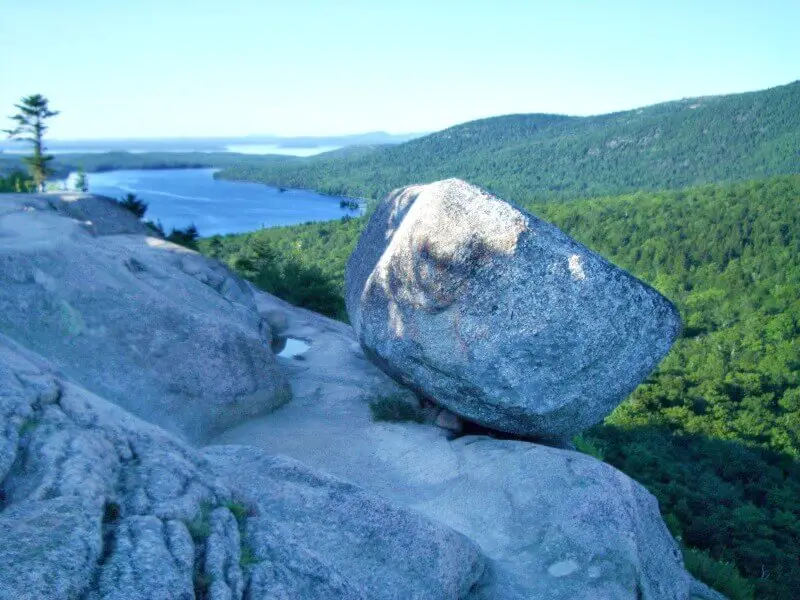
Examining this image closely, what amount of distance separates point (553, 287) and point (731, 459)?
2869 centimetres

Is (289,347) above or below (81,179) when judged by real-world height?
below

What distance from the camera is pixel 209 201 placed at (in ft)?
137

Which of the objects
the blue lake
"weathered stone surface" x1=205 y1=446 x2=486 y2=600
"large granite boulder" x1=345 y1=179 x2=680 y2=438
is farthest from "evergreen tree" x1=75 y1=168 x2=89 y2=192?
"weathered stone surface" x1=205 y1=446 x2=486 y2=600

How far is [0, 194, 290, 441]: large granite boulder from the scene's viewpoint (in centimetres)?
788

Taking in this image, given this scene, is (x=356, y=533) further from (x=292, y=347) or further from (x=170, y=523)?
(x=292, y=347)

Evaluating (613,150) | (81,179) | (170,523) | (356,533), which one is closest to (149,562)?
(170,523)

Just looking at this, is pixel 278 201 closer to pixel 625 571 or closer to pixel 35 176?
pixel 35 176

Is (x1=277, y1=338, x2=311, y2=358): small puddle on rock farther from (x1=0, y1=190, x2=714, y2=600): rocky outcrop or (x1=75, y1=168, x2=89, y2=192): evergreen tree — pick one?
(x1=75, y1=168, x2=89, y2=192): evergreen tree

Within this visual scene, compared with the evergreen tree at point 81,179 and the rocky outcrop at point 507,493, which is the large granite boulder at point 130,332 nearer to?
the rocky outcrop at point 507,493

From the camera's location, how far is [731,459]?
3123 centimetres

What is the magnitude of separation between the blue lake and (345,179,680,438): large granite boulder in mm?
17668

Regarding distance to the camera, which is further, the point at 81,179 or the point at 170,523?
the point at 81,179

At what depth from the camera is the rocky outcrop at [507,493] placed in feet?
19.6

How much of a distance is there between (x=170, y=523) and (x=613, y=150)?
120m
